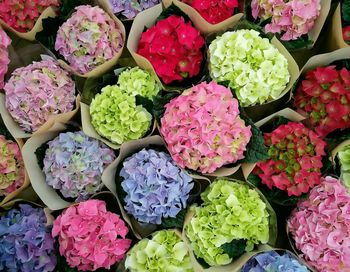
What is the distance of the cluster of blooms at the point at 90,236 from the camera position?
4.15ft

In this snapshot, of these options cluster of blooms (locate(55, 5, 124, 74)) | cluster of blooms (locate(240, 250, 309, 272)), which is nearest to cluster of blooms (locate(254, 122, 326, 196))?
cluster of blooms (locate(240, 250, 309, 272))

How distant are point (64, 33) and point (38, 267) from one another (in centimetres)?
77

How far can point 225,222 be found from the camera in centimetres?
125

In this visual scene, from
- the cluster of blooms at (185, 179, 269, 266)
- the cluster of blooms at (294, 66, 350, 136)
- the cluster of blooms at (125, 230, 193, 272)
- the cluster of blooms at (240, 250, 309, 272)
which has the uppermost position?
the cluster of blooms at (294, 66, 350, 136)

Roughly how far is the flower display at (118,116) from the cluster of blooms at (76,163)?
62mm

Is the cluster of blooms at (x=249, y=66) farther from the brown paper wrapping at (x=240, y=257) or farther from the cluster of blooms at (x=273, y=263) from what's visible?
the cluster of blooms at (x=273, y=263)

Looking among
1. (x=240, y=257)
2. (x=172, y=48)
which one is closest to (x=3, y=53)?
(x=172, y=48)

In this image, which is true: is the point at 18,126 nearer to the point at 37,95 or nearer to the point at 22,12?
the point at 37,95

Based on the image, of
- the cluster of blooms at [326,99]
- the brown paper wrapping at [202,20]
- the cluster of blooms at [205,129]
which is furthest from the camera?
the brown paper wrapping at [202,20]

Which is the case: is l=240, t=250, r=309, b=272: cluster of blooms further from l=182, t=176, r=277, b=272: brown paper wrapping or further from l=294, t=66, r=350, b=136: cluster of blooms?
l=294, t=66, r=350, b=136: cluster of blooms

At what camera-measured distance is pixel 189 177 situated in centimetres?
133

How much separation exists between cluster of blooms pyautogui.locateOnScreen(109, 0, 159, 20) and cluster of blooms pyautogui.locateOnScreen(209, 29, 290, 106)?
13.3 inches

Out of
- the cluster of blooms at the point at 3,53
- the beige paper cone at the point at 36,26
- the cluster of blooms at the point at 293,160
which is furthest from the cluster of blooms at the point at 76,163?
the cluster of blooms at the point at 293,160

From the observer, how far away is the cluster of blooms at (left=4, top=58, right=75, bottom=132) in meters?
1.39
